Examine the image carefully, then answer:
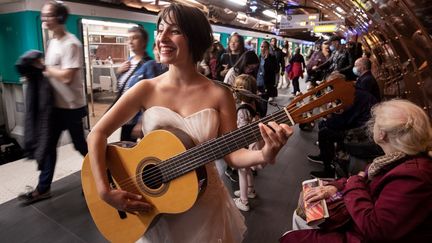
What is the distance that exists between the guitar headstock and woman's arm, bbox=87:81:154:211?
613mm

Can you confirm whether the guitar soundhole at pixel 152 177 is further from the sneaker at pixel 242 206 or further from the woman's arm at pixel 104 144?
the sneaker at pixel 242 206

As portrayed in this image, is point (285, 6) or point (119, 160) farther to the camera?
point (285, 6)

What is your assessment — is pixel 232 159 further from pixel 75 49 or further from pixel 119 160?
pixel 75 49

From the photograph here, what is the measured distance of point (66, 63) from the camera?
8.22 ft

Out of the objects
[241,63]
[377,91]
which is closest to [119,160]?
[241,63]

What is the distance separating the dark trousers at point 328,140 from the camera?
3232mm

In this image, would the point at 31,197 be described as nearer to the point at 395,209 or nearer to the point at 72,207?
the point at 72,207

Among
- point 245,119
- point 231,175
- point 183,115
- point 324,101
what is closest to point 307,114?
point 324,101

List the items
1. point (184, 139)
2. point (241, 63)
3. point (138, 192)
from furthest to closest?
point (241, 63) → point (138, 192) → point (184, 139)

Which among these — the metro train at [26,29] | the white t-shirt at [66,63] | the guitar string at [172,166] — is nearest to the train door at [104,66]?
the metro train at [26,29]

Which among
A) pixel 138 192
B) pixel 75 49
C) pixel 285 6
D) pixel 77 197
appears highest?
pixel 285 6

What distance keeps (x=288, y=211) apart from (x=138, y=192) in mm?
2010

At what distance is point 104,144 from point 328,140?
2.91m

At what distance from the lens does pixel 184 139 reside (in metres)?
1.04
